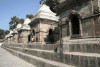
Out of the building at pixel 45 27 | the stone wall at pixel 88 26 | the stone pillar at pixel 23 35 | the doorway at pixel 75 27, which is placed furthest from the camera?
the stone pillar at pixel 23 35

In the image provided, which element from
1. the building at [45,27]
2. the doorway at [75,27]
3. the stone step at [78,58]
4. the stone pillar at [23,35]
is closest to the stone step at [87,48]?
the stone step at [78,58]

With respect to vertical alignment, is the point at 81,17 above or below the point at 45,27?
above

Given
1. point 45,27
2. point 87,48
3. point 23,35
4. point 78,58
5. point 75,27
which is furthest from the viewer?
Result: point 23,35

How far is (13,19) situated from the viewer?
1905 inches

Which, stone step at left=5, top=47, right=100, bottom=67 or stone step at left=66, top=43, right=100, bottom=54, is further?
stone step at left=66, top=43, right=100, bottom=54

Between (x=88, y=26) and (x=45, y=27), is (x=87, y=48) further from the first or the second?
(x=45, y=27)

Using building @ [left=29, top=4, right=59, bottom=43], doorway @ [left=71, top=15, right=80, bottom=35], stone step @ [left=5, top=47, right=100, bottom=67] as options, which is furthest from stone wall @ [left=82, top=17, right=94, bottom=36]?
building @ [left=29, top=4, right=59, bottom=43]

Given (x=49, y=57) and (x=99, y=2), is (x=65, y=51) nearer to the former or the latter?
(x=49, y=57)

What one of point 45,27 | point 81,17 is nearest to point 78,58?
point 81,17

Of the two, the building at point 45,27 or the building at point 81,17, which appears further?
the building at point 45,27

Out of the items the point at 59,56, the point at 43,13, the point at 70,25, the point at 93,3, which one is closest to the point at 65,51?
the point at 59,56

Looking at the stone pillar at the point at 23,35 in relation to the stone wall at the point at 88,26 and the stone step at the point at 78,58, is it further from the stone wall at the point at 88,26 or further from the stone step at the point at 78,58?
the stone wall at the point at 88,26

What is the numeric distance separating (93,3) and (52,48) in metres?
4.20

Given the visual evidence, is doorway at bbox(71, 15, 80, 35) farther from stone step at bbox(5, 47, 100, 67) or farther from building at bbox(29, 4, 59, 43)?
building at bbox(29, 4, 59, 43)
